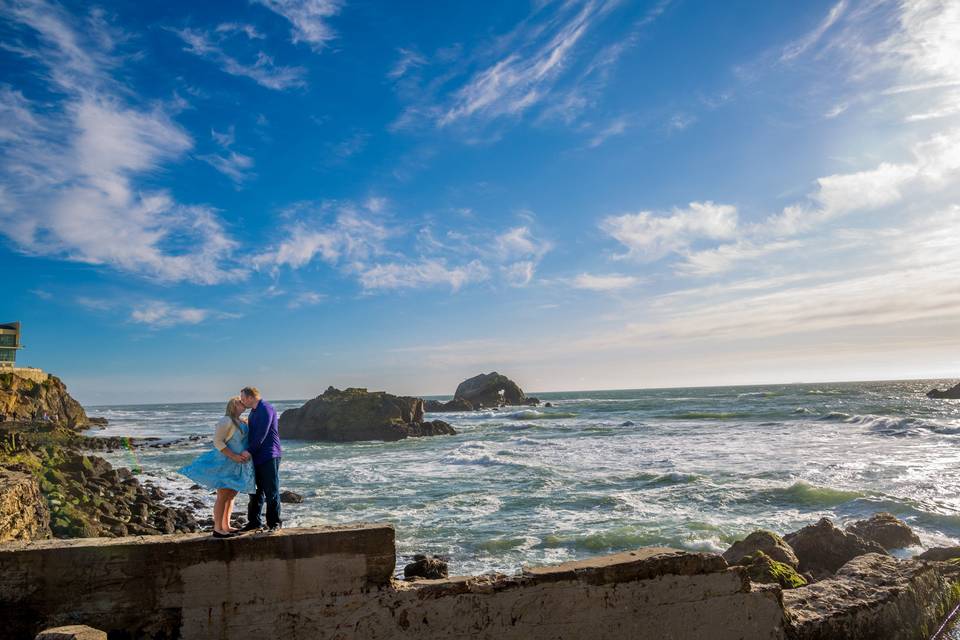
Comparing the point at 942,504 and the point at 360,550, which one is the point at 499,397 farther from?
the point at 360,550

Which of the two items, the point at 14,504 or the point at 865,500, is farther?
the point at 865,500

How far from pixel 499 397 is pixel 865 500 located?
78.4 metres

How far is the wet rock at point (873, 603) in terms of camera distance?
487 cm

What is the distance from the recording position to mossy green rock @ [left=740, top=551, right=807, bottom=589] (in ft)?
22.1

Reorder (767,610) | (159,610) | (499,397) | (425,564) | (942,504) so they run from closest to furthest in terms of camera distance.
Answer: (159,610) < (767,610) < (425,564) < (942,504) < (499,397)

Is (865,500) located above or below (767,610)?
below

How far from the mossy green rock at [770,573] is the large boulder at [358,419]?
3537 centimetres

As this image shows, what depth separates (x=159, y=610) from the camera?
3.81 meters

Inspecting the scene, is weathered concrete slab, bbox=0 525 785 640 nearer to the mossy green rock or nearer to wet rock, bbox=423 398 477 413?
the mossy green rock

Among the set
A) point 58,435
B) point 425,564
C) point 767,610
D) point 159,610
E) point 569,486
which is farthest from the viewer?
point 58,435

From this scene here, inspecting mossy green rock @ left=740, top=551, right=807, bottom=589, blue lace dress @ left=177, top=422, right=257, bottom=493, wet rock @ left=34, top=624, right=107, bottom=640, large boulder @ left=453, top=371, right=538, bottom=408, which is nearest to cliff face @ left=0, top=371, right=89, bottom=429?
blue lace dress @ left=177, top=422, right=257, bottom=493

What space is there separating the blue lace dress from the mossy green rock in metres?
5.77

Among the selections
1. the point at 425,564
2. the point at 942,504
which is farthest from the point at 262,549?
the point at 942,504

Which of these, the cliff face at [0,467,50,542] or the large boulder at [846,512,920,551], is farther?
the large boulder at [846,512,920,551]
